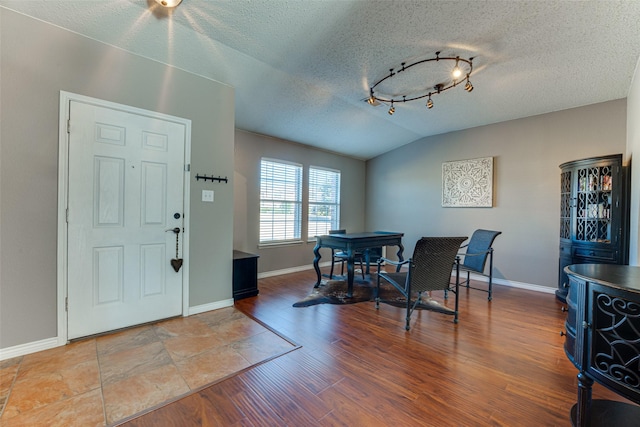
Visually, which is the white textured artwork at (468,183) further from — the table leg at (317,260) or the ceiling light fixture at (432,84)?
the table leg at (317,260)

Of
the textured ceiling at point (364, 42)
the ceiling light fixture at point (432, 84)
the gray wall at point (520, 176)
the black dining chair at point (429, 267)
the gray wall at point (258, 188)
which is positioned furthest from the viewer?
the gray wall at point (258, 188)

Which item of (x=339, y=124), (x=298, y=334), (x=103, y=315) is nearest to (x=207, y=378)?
(x=298, y=334)

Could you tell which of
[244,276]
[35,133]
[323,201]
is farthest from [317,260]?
[35,133]

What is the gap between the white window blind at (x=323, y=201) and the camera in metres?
5.35

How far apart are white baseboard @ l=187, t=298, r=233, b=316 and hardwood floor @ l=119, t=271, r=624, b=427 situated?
374mm

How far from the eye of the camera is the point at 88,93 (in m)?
2.29

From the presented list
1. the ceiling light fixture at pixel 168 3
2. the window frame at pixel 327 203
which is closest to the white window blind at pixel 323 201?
the window frame at pixel 327 203

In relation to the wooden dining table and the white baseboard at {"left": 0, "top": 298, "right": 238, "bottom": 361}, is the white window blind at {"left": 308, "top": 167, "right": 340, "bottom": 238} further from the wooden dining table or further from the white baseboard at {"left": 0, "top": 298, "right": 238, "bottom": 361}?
the white baseboard at {"left": 0, "top": 298, "right": 238, "bottom": 361}

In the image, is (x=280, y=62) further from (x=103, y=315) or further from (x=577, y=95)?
(x=577, y=95)

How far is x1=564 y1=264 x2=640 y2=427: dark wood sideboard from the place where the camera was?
115 centimetres

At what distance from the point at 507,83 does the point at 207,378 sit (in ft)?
13.9

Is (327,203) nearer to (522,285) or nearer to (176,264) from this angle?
(176,264)

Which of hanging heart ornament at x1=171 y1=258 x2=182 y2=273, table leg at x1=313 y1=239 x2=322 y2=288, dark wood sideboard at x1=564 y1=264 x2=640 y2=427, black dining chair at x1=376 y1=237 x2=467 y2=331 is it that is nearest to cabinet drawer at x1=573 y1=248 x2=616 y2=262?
black dining chair at x1=376 y1=237 x2=467 y2=331

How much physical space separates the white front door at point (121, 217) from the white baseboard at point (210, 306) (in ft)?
0.41
